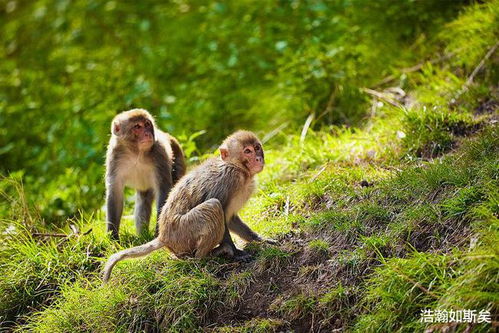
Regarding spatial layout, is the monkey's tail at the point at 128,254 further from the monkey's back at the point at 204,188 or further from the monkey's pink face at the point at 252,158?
the monkey's pink face at the point at 252,158

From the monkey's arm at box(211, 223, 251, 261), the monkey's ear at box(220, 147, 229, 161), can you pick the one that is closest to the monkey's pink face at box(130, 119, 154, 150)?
the monkey's ear at box(220, 147, 229, 161)

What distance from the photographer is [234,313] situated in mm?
5352

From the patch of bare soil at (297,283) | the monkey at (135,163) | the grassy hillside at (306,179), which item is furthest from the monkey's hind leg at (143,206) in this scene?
the patch of bare soil at (297,283)

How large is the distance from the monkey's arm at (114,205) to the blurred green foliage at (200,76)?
1.58 m

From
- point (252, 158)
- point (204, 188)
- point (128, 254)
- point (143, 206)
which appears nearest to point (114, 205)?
point (143, 206)

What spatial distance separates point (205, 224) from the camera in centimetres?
560

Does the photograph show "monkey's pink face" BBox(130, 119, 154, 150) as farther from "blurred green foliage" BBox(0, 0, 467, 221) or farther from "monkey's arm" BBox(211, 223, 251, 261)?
"monkey's arm" BBox(211, 223, 251, 261)

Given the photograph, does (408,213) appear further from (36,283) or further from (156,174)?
Result: (36,283)

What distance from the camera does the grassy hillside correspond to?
5.06 meters

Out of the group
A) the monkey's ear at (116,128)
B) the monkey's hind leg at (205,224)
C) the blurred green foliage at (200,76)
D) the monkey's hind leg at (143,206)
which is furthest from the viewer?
the blurred green foliage at (200,76)

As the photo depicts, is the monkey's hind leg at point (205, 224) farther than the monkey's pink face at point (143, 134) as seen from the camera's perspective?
No

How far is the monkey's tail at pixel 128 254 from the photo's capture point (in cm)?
571

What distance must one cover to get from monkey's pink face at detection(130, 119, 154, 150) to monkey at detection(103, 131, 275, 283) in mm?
1071

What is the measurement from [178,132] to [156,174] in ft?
10.0
